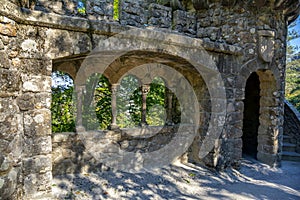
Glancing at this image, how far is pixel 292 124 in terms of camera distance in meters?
6.02

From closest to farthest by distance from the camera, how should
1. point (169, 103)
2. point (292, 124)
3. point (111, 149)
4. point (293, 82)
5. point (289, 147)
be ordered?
point (111, 149) → point (169, 103) → point (289, 147) → point (292, 124) → point (293, 82)

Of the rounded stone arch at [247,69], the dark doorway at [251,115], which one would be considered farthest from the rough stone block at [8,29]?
the dark doorway at [251,115]

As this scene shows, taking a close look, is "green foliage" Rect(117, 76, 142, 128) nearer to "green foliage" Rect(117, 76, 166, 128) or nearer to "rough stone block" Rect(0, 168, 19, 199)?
"green foliage" Rect(117, 76, 166, 128)

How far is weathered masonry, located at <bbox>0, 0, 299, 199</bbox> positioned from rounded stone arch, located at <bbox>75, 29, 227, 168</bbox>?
0.05 ft

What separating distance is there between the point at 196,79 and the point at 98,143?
6.91ft

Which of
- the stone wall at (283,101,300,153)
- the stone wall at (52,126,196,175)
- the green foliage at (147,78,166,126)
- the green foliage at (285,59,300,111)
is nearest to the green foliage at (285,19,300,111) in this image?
the green foliage at (285,59,300,111)

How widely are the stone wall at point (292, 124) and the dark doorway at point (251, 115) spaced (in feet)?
2.56

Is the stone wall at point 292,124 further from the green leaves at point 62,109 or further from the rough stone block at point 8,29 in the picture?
the rough stone block at point 8,29

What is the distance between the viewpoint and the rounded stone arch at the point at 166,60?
304 centimetres

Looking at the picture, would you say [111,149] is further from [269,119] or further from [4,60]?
[269,119]

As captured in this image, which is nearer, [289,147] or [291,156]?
[291,156]

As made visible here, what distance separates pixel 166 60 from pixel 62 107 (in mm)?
4335

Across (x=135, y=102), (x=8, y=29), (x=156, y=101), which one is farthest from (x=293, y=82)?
(x=8, y=29)

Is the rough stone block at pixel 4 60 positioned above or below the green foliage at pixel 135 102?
above
